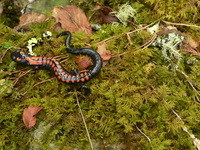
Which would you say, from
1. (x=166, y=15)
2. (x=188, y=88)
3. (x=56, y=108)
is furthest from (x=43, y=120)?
(x=166, y=15)

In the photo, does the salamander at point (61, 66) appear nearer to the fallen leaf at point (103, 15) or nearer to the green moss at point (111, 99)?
the green moss at point (111, 99)

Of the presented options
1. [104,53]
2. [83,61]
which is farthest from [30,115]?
[104,53]

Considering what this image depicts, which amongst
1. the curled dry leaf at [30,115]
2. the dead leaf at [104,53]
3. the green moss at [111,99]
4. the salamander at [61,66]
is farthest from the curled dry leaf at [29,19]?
the curled dry leaf at [30,115]

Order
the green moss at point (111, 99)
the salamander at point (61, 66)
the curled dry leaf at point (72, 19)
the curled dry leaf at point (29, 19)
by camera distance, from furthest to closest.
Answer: the curled dry leaf at point (29, 19)
the curled dry leaf at point (72, 19)
the salamander at point (61, 66)
the green moss at point (111, 99)

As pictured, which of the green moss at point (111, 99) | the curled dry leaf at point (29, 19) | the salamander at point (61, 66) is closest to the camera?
the green moss at point (111, 99)

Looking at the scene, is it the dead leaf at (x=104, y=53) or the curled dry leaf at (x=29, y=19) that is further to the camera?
the curled dry leaf at (x=29, y=19)

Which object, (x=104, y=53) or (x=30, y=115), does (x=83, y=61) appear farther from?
(x=30, y=115)
